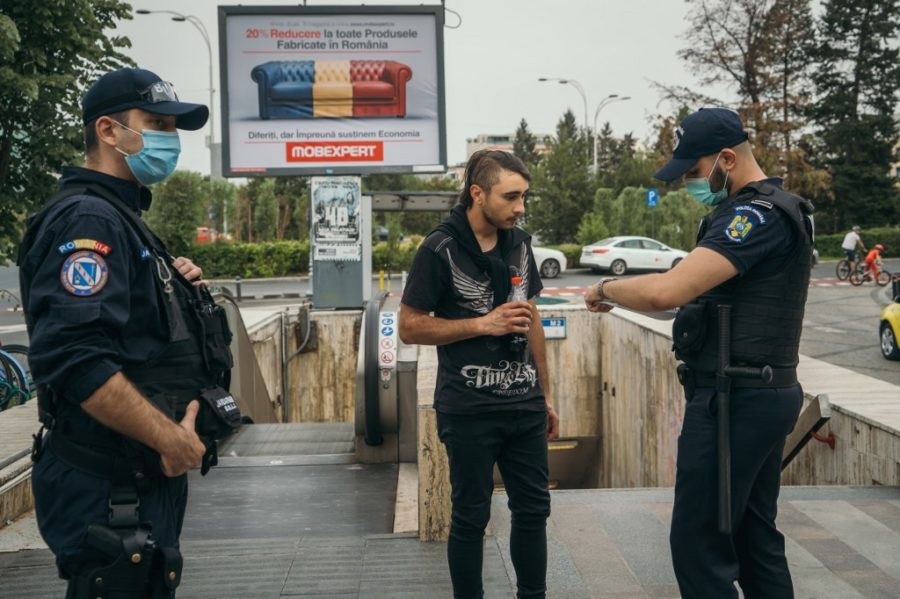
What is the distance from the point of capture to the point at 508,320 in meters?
3.15

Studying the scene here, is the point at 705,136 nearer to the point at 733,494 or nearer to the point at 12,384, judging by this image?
the point at 733,494

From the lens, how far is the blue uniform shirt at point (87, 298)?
2.15 m

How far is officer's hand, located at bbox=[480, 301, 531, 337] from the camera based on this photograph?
3.15 meters

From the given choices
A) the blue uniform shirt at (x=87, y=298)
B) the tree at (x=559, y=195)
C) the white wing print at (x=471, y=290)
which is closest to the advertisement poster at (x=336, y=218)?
the white wing print at (x=471, y=290)

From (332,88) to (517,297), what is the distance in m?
13.5

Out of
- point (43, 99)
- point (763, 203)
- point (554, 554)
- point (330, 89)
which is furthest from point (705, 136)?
point (330, 89)

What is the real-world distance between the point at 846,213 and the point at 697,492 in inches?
1806

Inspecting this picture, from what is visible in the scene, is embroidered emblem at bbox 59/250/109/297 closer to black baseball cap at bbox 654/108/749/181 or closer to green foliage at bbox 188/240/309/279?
black baseball cap at bbox 654/108/749/181

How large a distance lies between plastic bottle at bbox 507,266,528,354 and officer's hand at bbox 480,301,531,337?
8 cm

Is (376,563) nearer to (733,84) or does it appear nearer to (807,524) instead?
(807,524)

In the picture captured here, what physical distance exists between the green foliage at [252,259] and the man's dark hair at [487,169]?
28.8 m

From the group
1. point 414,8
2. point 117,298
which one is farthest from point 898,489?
point 414,8

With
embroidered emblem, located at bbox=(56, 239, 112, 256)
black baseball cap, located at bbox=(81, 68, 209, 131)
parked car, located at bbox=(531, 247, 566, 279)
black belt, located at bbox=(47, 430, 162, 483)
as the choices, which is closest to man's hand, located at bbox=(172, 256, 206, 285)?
embroidered emblem, located at bbox=(56, 239, 112, 256)

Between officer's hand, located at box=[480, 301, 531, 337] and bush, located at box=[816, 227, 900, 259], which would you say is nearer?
officer's hand, located at box=[480, 301, 531, 337]
